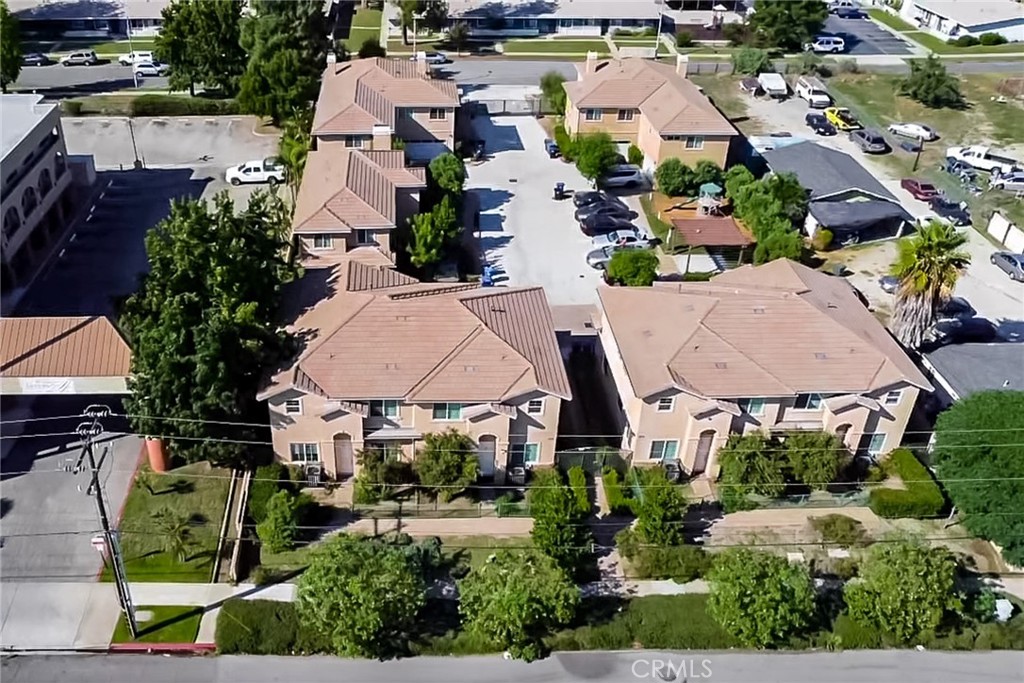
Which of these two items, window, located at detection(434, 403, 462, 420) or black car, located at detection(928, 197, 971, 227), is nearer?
window, located at detection(434, 403, 462, 420)

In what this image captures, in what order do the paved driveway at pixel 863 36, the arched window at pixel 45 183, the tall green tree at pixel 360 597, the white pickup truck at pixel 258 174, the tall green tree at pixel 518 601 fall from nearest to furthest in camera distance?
1. the tall green tree at pixel 360 597
2. the tall green tree at pixel 518 601
3. the arched window at pixel 45 183
4. the white pickup truck at pixel 258 174
5. the paved driveway at pixel 863 36

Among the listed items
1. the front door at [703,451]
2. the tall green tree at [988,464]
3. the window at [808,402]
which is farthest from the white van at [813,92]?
the front door at [703,451]

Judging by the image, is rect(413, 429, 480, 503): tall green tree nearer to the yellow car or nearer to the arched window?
the arched window

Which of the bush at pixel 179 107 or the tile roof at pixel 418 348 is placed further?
the bush at pixel 179 107

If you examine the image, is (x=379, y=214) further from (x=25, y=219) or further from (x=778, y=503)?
(x=778, y=503)

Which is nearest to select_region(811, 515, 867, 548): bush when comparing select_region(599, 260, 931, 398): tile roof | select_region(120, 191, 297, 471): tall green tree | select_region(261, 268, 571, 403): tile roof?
select_region(599, 260, 931, 398): tile roof

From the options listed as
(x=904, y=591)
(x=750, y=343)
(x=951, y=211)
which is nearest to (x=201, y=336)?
(x=750, y=343)

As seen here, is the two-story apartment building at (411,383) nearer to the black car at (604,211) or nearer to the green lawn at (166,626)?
the green lawn at (166,626)
